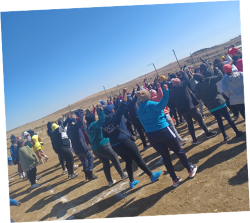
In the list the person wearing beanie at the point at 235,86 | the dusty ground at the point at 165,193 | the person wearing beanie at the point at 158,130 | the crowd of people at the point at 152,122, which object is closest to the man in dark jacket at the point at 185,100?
the crowd of people at the point at 152,122

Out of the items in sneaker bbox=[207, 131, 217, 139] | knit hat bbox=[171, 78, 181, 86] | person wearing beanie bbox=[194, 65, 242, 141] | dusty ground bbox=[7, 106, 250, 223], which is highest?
knit hat bbox=[171, 78, 181, 86]

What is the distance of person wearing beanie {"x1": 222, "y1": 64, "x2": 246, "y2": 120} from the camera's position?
164 inches

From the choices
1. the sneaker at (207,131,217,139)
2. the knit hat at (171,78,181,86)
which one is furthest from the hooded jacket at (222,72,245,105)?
the sneaker at (207,131,217,139)

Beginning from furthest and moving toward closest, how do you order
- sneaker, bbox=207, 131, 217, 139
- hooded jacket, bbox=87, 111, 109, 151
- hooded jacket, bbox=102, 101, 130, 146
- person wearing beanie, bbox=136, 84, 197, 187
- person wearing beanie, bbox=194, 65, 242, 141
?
sneaker, bbox=207, 131, 217, 139 < person wearing beanie, bbox=194, 65, 242, 141 < hooded jacket, bbox=87, 111, 109, 151 < hooded jacket, bbox=102, 101, 130, 146 < person wearing beanie, bbox=136, 84, 197, 187

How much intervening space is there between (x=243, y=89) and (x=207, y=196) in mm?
2629

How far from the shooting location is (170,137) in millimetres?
3420

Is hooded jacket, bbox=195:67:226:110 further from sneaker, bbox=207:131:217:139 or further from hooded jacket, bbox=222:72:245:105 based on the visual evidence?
sneaker, bbox=207:131:217:139

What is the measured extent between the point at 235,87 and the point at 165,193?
2.89 m

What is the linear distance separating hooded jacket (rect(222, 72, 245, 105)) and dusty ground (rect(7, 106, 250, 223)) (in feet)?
3.29

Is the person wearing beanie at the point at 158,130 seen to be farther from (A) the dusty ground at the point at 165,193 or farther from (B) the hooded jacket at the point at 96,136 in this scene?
(B) the hooded jacket at the point at 96,136

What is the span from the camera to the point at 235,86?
424 centimetres

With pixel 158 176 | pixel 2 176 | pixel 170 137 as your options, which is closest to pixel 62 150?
pixel 2 176

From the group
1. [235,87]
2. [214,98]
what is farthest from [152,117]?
[235,87]

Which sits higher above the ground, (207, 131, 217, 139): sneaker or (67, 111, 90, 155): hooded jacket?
(67, 111, 90, 155): hooded jacket
